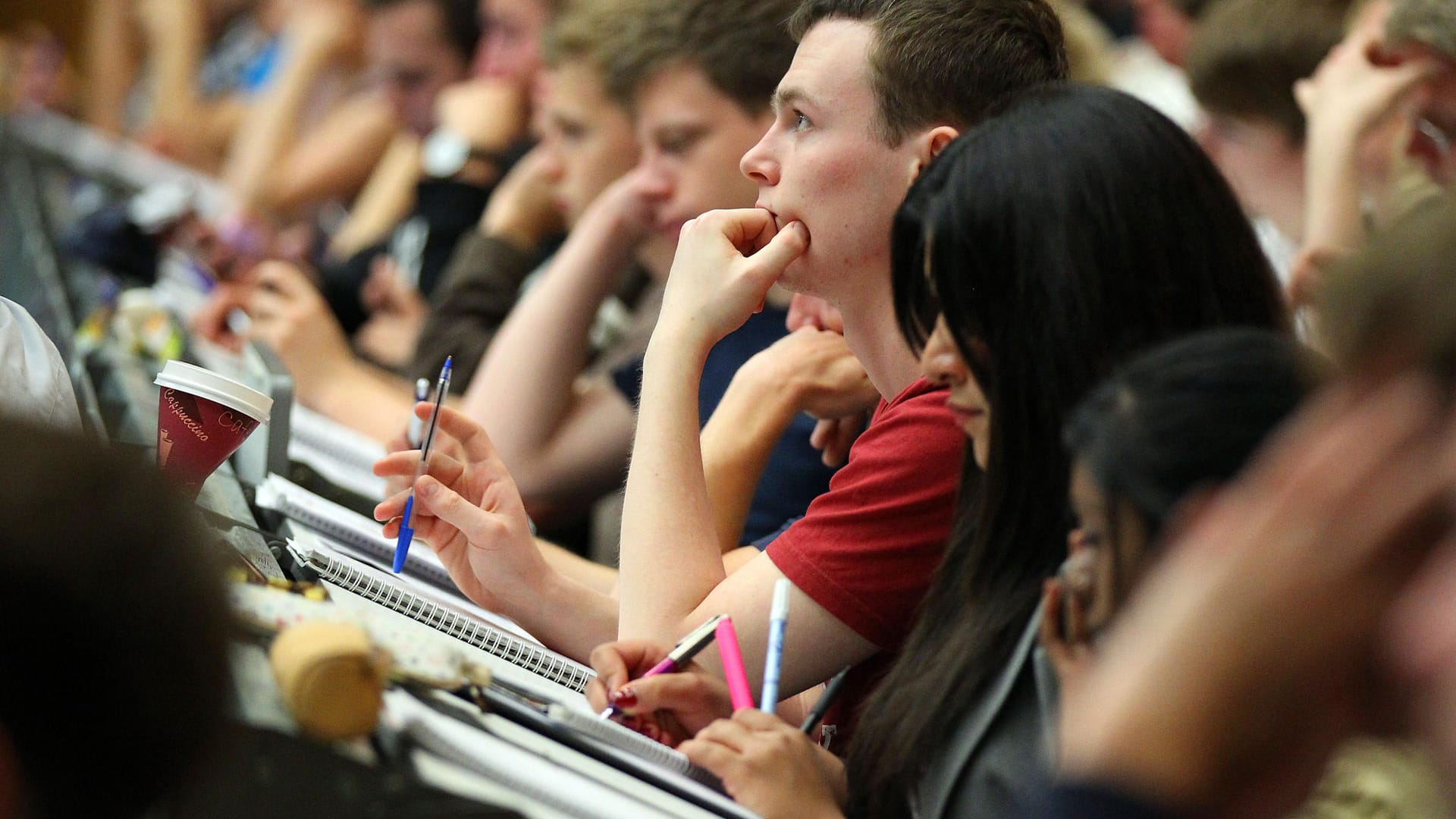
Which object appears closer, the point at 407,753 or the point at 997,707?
the point at 407,753

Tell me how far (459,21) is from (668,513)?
3.16 metres

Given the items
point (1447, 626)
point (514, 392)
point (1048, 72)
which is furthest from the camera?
point (514, 392)

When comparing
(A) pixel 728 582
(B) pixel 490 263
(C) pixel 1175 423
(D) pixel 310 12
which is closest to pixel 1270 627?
(C) pixel 1175 423

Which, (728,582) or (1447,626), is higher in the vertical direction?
(1447,626)

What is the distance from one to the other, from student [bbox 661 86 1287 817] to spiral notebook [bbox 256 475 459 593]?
0.64 m

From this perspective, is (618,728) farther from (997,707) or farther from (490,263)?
(490,263)

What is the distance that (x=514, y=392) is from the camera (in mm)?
2482

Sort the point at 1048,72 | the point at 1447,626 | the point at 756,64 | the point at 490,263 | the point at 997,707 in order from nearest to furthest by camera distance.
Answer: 1. the point at 1447,626
2. the point at 997,707
3. the point at 1048,72
4. the point at 756,64
5. the point at 490,263

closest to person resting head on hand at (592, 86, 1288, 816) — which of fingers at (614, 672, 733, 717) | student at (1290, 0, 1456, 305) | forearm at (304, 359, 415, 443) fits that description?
fingers at (614, 672, 733, 717)

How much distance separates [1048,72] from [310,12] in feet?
13.5

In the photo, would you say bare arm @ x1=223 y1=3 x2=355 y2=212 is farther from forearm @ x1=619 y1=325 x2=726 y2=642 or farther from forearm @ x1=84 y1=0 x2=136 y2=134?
forearm @ x1=619 y1=325 x2=726 y2=642

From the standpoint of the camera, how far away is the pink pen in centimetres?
130

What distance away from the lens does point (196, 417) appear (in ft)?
4.72

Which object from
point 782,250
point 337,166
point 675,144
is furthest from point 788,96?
point 337,166
